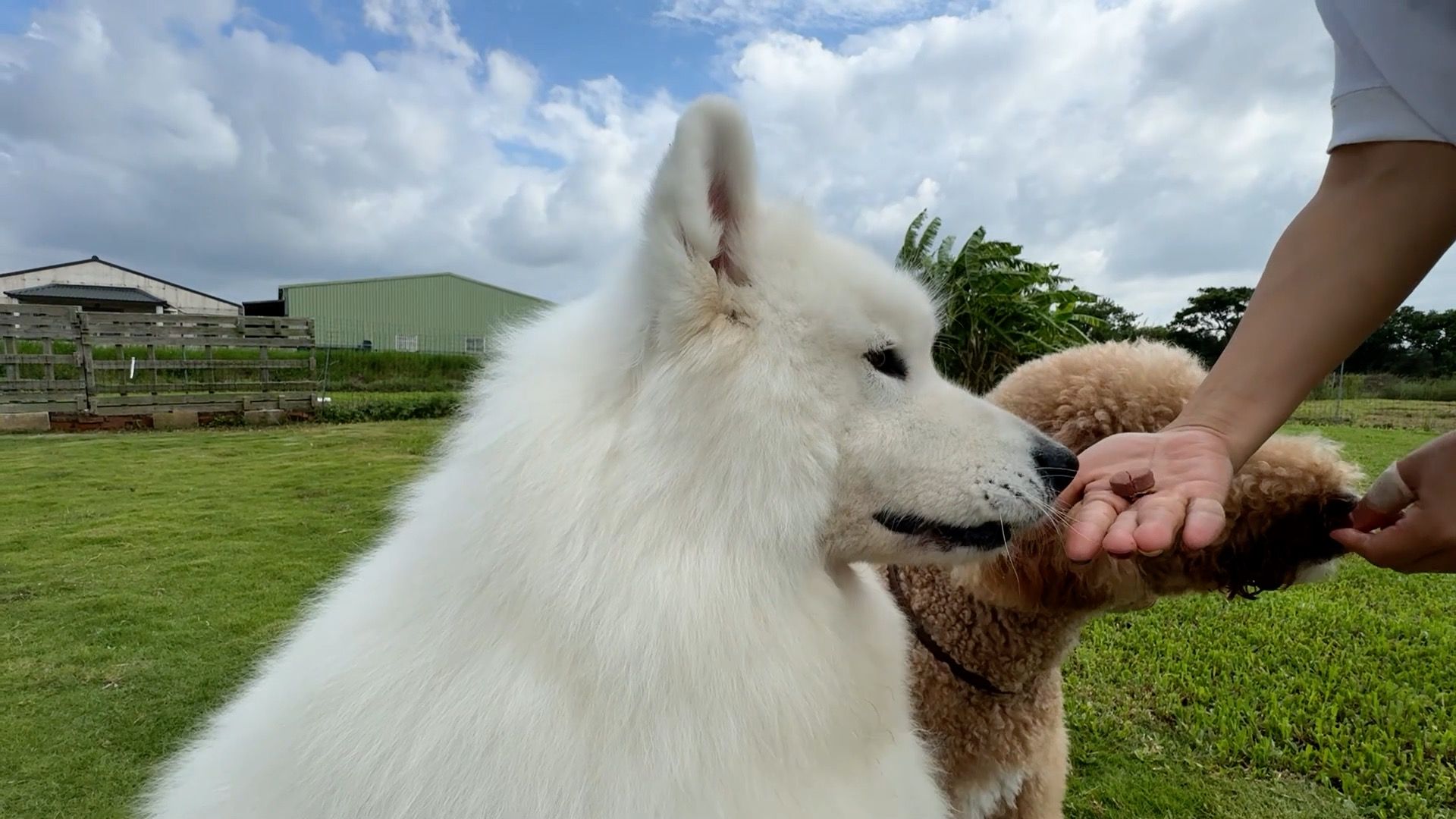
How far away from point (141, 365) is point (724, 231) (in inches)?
653

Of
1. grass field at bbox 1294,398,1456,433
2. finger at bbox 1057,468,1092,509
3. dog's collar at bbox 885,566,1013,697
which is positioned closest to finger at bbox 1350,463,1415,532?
finger at bbox 1057,468,1092,509

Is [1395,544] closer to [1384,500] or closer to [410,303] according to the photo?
[1384,500]

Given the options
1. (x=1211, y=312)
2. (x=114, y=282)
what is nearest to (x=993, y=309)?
(x=1211, y=312)

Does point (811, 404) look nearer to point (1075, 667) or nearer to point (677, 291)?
point (677, 291)

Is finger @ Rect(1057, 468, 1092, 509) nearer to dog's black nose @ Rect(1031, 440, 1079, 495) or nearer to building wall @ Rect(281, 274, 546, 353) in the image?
dog's black nose @ Rect(1031, 440, 1079, 495)

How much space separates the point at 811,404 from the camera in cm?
140

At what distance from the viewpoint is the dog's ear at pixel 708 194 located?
4.05 feet

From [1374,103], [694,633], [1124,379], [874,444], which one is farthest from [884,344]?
[1124,379]

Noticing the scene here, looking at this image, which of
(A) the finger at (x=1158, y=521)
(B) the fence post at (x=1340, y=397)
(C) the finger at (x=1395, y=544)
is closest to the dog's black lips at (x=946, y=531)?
(A) the finger at (x=1158, y=521)

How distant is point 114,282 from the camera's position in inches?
1650

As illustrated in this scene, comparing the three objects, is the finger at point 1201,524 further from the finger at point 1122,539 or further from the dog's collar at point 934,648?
the dog's collar at point 934,648

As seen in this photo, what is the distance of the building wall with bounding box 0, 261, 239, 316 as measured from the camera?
39781 mm

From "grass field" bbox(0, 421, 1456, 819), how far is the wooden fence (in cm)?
769

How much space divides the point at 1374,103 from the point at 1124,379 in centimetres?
105
